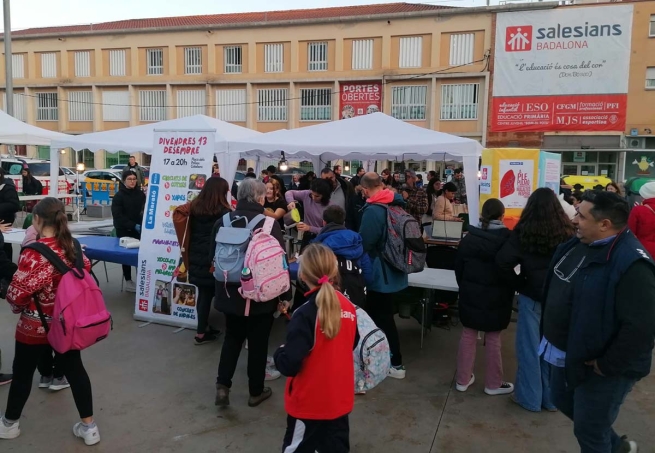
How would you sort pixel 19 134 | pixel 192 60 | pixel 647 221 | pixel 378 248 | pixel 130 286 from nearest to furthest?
1. pixel 378 248
2. pixel 647 221
3. pixel 130 286
4. pixel 19 134
5. pixel 192 60

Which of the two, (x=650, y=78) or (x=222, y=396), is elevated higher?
(x=650, y=78)

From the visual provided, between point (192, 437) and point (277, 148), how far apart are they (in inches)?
170

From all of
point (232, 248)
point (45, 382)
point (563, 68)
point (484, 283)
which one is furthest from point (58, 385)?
point (563, 68)

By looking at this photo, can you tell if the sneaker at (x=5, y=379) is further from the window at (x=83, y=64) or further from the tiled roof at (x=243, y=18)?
the window at (x=83, y=64)

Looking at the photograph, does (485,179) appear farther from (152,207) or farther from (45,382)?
(45,382)

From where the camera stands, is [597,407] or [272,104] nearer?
[597,407]

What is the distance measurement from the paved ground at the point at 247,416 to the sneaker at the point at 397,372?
6 centimetres

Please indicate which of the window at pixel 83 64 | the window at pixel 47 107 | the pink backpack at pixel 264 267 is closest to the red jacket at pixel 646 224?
the pink backpack at pixel 264 267

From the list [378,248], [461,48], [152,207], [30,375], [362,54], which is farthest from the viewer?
[362,54]

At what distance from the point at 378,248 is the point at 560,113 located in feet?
83.1

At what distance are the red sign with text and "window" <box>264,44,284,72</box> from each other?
1285 cm

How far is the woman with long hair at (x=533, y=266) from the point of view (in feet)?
11.3

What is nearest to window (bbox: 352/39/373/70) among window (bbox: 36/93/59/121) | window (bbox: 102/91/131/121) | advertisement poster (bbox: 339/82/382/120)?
advertisement poster (bbox: 339/82/382/120)

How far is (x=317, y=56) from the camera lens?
30.0 meters
